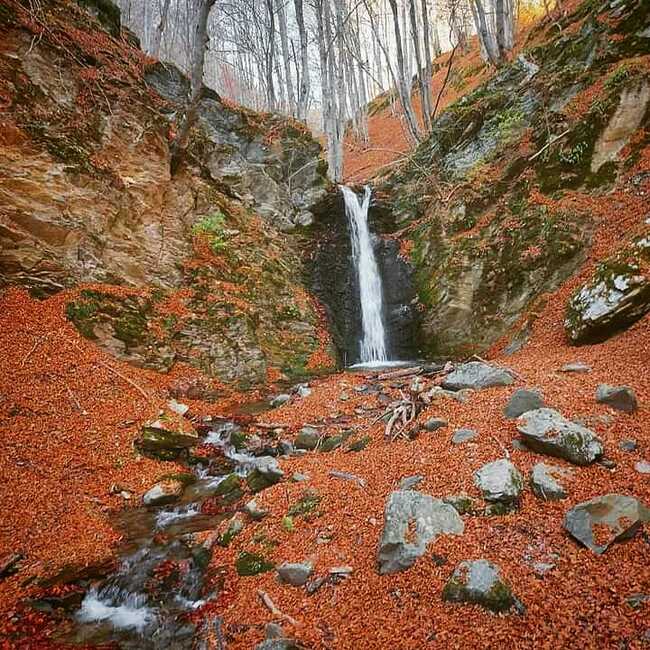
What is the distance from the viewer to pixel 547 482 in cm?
297

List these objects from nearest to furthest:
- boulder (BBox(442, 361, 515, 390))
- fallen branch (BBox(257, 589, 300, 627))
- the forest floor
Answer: the forest floor → fallen branch (BBox(257, 589, 300, 627)) → boulder (BBox(442, 361, 515, 390))

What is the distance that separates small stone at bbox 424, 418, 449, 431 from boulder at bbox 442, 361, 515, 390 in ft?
3.70

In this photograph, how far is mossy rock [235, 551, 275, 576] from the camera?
3.21 meters

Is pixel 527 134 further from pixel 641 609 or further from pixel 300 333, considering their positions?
pixel 641 609

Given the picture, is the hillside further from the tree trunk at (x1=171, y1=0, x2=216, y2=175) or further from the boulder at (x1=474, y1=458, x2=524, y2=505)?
the tree trunk at (x1=171, y1=0, x2=216, y2=175)

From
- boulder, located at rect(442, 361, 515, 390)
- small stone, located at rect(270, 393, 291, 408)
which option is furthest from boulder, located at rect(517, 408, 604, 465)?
small stone, located at rect(270, 393, 291, 408)

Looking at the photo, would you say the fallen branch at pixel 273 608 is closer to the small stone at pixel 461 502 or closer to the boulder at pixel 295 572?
the boulder at pixel 295 572

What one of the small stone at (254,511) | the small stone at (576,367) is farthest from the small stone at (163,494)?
the small stone at (576,367)

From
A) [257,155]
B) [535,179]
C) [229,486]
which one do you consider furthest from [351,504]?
[257,155]

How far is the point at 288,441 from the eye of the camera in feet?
19.1

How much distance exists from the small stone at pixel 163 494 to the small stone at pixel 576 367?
554 centimetres

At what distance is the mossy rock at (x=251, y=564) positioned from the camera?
10.5 feet

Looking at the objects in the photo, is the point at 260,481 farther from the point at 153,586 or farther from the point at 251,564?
the point at 153,586

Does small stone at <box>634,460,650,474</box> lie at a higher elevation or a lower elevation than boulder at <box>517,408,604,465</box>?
lower
